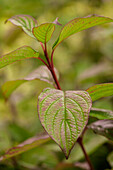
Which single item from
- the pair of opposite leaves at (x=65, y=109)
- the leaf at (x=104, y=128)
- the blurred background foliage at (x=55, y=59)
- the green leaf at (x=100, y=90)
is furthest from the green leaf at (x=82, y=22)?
the blurred background foliage at (x=55, y=59)

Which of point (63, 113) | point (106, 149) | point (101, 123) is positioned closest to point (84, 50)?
point (106, 149)

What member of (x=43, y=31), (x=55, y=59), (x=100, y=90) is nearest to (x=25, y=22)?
(x=43, y=31)

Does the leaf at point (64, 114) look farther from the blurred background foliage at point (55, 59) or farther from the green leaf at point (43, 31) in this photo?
the blurred background foliage at point (55, 59)

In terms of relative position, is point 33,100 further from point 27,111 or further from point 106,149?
point 106,149

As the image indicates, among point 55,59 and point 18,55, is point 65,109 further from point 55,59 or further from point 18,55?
point 55,59

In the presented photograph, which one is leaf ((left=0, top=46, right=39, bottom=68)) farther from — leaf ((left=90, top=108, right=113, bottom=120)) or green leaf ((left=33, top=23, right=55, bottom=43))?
leaf ((left=90, top=108, right=113, bottom=120))

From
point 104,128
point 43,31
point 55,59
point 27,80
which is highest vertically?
point 43,31

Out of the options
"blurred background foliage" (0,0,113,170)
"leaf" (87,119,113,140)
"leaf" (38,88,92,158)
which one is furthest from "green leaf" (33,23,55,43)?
"blurred background foliage" (0,0,113,170)
